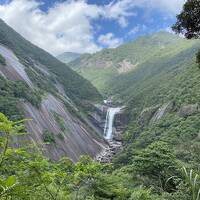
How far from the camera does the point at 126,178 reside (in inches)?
1008

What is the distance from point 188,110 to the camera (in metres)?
61.9

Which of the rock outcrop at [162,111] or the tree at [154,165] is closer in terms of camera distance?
the tree at [154,165]

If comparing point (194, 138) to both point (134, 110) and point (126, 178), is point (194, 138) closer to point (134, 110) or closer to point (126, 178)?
point (126, 178)

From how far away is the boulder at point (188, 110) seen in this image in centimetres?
6039

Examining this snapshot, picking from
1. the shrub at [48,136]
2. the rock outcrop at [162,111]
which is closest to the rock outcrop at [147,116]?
the rock outcrop at [162,111]

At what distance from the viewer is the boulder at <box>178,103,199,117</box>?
198ft

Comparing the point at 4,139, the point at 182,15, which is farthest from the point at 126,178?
the point at 4,139

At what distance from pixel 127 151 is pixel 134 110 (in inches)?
1848

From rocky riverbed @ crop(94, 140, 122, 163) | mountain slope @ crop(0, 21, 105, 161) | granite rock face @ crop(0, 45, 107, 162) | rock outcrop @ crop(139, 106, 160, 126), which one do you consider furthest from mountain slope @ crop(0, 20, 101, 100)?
granite rock face @ crop(0, 45, 107, 162)

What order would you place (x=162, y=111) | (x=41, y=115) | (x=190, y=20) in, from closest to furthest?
(x=190, y=20)
(x=41, y=115)
(x=162, y=111)

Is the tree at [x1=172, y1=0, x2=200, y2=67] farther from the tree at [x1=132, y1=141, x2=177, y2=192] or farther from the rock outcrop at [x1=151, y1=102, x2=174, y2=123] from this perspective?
the rock outcrop at [x1=151, y1=102, x2=174, y2=123]

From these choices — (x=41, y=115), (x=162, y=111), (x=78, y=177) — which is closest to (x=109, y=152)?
(x=162, y=111)

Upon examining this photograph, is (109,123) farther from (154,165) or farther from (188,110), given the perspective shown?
(154,165)

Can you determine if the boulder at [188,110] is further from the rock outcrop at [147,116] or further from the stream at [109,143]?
the rock outcrop at [147,116]
